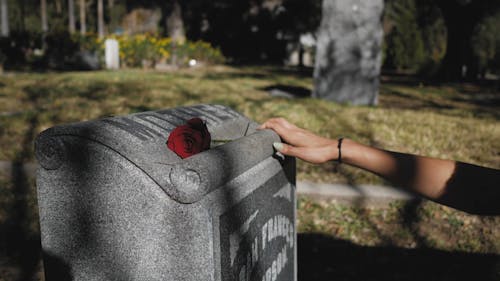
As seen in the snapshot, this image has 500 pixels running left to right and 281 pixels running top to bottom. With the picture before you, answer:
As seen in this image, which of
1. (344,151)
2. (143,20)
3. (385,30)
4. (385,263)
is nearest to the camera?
(344,151)

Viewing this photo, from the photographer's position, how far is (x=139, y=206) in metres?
1.76

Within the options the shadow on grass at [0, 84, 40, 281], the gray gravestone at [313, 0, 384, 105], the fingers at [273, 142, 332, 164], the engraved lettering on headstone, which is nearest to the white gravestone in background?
the gray gravestone at [313, 0, 384, 105]

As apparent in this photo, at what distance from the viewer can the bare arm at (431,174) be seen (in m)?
1.84

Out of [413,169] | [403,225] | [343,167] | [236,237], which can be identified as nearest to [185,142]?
[236,237]

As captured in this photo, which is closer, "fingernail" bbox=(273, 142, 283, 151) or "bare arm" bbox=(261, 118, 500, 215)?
"bare arm" bbox=(261, 118, 500, 215)

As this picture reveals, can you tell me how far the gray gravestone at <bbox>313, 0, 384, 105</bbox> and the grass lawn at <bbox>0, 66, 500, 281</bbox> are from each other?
1.82 ft

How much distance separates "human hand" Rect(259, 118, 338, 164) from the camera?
209cm

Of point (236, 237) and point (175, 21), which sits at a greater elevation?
point (175, 21)

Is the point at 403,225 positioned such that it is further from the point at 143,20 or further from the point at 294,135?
the point at 143,20

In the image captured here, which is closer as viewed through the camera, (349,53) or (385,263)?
(385,263)

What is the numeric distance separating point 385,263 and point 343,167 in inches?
67.1

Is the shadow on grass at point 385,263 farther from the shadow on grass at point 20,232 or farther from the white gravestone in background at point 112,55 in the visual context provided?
the white gravestone in background at point 112,55

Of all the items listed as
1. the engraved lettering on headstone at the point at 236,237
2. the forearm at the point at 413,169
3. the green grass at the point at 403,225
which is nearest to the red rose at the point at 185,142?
the engraved lettering on headstone at the point at 236,237

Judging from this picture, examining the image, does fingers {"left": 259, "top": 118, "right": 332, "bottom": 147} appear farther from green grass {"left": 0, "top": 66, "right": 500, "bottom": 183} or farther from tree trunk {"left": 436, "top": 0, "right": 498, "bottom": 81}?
tree trunk {"left": 436, "top": 0, "right": 498, "bottom": 81}
